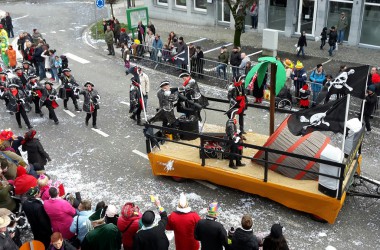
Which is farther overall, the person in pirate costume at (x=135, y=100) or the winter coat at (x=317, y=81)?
the winter coat at (x=317, y=81)

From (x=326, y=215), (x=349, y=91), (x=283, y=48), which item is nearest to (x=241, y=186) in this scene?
(x=326, y=215)

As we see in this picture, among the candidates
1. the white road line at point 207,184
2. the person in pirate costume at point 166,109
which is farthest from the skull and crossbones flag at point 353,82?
the person in pirate costume at point 166,109

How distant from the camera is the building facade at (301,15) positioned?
20.3 metres

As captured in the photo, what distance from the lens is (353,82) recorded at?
8.74 m

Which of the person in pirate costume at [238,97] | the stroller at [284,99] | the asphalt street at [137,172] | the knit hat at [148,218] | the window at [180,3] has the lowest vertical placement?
the asphalt street at [137,172]

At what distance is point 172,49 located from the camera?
1847 centimetres

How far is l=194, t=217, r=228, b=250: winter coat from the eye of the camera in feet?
20.6

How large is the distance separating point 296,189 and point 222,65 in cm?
899

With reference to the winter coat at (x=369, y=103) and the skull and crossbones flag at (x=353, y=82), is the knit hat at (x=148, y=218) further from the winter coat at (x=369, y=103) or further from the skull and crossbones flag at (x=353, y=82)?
the winter coat at (x=369, y=103)

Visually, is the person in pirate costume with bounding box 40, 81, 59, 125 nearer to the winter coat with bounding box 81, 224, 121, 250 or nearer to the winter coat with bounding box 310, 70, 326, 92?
the winter coat with bounding box 81, 224, 121, 250

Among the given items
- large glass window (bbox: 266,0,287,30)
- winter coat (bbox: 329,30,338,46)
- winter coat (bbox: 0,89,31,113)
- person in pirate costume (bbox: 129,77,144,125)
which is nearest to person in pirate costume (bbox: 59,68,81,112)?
winter coat (bbox: 0,89,31,113)

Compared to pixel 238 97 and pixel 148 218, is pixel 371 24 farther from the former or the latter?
pixel 148 218

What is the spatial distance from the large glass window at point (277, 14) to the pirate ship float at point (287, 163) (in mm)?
14610

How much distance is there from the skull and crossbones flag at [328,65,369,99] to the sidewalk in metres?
10.9
